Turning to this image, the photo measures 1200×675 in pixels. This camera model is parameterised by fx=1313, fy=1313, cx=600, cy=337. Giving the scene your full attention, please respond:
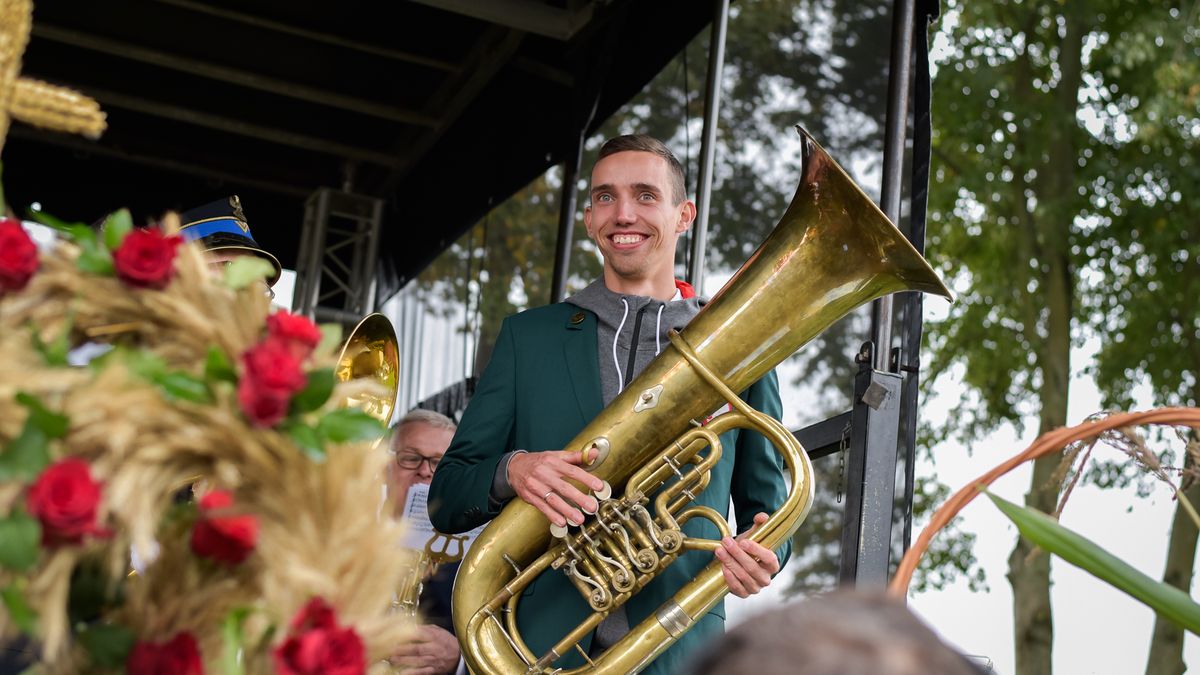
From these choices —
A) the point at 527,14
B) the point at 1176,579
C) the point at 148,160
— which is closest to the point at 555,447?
the point at 527,14

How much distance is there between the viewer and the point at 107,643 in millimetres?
1093

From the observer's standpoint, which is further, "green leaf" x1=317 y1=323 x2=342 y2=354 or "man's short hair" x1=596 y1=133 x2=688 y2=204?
"man's short hair" x1=596 y1=133 x2=688 y2=204

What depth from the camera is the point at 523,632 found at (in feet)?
9.40

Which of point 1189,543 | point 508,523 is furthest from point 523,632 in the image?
point 1189,543

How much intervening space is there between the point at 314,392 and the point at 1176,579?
10.8 meters

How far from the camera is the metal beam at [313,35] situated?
696 cm

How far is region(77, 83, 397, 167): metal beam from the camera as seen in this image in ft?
25.9

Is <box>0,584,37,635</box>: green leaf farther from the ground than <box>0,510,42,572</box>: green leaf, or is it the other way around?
<box>0,510,42,572</box>: green leaf

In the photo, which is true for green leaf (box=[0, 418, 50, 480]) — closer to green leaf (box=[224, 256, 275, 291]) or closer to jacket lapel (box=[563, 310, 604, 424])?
green leaf (box=[224, 256, 275, 291])

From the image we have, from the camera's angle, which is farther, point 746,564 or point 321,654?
point 746,564

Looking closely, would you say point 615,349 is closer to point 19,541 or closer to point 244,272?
point 244,272

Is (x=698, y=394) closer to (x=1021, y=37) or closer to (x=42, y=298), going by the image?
(x=42, y=298)

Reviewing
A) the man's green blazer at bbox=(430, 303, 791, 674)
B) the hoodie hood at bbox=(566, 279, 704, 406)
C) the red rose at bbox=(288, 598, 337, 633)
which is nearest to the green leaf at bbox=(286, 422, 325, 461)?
the red rose at bbox=(288, 598, 337, 633)

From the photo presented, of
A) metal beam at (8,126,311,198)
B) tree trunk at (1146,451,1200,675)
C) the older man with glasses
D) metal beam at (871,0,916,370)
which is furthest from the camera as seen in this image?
Result: tree trunk at (1146,451,1200,675)
